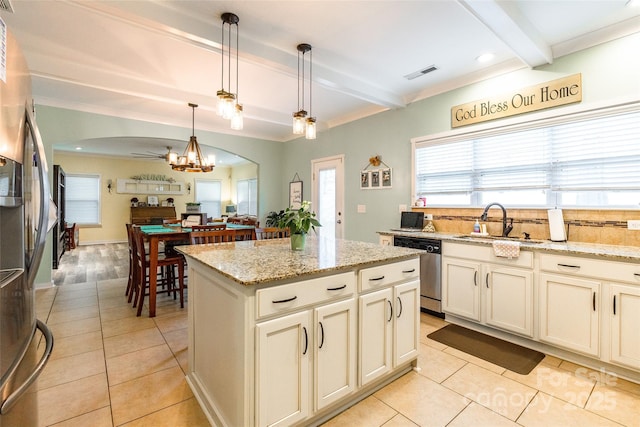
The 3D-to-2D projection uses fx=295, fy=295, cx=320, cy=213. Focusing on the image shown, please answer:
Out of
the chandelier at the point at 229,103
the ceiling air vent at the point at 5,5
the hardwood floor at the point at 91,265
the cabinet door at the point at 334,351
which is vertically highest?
the chandelier at the point at 229,103

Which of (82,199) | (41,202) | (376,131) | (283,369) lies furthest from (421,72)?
(82,199)

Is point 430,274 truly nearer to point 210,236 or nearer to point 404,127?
point 404,127

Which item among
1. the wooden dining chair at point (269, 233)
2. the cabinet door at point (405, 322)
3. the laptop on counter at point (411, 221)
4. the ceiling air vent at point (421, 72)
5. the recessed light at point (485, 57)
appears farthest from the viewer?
the laptop on counter at point (411, 221)

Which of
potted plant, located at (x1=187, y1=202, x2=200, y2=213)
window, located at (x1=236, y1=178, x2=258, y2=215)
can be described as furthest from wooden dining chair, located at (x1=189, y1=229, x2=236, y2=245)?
potted plant, located at (x1=187, y1=202, x2=200, y2=213)

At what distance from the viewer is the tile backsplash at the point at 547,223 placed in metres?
2.46

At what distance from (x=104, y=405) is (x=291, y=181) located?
486 centimetres

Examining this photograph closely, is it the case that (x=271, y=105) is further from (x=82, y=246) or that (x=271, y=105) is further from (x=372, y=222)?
(x=82, y=246)

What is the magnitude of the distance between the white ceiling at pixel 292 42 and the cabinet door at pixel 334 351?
2.17 meters

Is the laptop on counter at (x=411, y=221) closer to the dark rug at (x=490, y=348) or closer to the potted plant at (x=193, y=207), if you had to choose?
the dark rug at (x=490, y=348)

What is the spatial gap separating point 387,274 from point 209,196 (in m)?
9.47

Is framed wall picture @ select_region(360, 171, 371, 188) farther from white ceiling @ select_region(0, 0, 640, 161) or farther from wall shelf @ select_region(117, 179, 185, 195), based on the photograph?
wall shelf @ select_region(117, 179, 185, 195)

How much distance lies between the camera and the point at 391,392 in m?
1.93

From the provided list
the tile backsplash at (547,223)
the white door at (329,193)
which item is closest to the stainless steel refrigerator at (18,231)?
the tile backsplash at (547,223)

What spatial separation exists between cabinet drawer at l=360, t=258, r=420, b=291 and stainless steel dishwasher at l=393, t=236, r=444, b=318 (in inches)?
44.1
